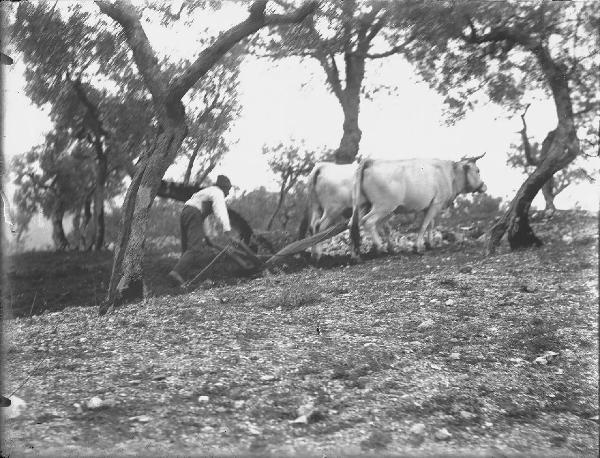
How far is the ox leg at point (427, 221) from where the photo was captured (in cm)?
491

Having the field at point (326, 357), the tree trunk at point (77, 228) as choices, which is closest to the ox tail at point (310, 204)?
the field at point (326, 357)

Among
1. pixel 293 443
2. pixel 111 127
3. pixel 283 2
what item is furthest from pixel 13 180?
pixel 293 443

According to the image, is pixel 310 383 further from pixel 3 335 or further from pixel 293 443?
pixel 3 335

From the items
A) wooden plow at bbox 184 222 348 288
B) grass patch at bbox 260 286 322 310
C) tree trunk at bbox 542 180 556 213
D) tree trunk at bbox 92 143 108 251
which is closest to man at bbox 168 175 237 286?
wooden plow at bbox 184 222 348 288

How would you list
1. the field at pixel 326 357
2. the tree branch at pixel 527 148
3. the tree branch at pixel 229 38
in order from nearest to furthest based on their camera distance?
the field at pixel 326 357 → the tree branch at pixel 229 38 → the tree branch at pixel 527 148

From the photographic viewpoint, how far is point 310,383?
300 centimetres

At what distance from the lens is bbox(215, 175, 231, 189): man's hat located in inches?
182

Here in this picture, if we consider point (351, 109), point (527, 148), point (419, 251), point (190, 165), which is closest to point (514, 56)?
point (527, 148)

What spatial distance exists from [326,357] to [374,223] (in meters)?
1.84

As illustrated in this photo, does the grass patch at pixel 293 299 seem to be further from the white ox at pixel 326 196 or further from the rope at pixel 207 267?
the white ox at pixel 326 196

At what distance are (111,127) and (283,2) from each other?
133 cm

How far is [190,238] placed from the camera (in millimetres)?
4660

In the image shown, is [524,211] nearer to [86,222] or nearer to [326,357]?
[326,357]

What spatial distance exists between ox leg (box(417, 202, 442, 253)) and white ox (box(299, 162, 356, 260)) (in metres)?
0.56
